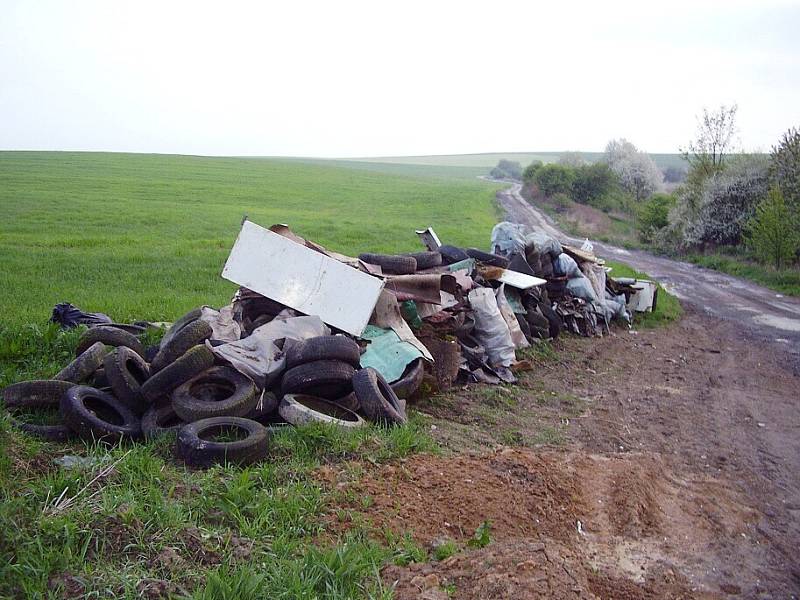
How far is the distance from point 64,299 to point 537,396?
752 centimetres

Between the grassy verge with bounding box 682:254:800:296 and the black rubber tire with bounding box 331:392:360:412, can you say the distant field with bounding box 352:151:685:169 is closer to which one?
the grassy verge with bounding box 682:254:800:296

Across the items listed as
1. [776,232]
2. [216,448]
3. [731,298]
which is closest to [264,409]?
[216,448]

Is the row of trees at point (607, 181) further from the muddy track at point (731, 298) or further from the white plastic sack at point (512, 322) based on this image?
the white plastic sack at point (512, 322)

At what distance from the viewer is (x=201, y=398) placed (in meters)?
6.17

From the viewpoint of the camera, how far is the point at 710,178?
27188 mm

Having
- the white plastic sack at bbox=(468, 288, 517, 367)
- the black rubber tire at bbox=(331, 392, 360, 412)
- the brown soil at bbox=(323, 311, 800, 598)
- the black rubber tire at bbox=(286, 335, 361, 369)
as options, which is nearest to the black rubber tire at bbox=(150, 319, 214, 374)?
the black rubber tire at bbox=(286, 335, 361, 369)

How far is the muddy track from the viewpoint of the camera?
44.3 feet

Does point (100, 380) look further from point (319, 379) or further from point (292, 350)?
point (319, 379)

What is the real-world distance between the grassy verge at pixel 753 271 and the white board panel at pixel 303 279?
1540 centimetres

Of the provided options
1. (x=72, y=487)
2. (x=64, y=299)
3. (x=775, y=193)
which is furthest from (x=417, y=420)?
(x=775, y=193)

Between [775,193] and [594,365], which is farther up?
[775,193]

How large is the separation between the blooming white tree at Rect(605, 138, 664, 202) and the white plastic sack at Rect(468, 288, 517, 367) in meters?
46.4

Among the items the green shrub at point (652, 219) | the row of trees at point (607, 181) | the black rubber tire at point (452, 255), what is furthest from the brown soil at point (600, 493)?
the row of trees at point (607, 181)

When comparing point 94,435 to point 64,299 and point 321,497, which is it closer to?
point 321,497
